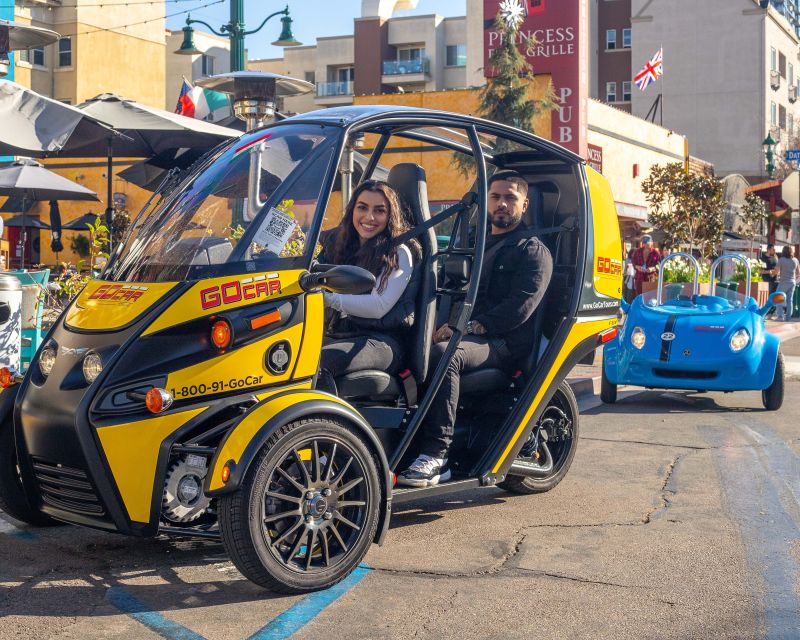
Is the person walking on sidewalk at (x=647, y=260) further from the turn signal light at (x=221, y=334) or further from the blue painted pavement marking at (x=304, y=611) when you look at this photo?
the turn signal light at (x=221, y=334)

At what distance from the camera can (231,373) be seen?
449 centimetres

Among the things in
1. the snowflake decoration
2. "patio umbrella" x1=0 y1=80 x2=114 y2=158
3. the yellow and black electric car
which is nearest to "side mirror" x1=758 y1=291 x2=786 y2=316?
the yellow and black electric car

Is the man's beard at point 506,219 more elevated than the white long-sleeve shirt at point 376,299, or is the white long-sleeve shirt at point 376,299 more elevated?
the man's beard at point 506,219

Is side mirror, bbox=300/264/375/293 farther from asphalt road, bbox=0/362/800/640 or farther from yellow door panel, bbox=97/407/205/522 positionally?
asphalt road, bbox=0/362/800/640

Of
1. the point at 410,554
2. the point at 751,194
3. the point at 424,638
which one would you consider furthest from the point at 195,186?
the point at 751,194

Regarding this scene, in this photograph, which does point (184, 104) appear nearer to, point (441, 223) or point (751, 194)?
point (441, 223)

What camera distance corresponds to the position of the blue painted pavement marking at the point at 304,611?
4027 mm

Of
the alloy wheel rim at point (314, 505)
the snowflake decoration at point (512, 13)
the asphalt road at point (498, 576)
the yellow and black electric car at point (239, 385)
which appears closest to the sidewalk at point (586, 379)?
the asphalt road at point (498, 576)

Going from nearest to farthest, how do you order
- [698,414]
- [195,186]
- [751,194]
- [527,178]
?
[195,186] → [527,178] → [698,414] → [751,194]

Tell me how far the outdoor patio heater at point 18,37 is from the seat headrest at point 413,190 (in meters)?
6.16

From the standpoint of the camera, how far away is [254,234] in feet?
15.3

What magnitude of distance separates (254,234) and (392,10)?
69.2 metres

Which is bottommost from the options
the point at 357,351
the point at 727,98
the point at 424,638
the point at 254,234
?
the point at 424,638

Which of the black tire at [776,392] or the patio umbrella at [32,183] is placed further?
the patio umbrella at [32,183]
